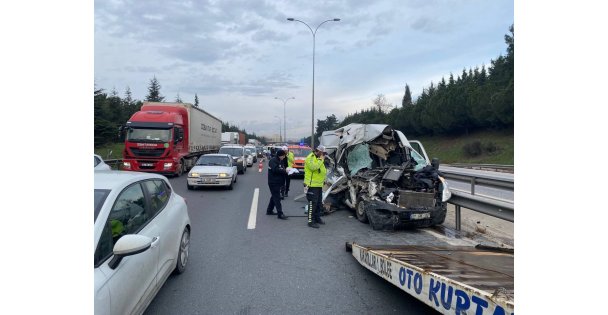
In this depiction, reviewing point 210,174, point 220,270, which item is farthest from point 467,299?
point 210,174

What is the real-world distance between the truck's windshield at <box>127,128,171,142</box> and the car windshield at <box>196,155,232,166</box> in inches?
140

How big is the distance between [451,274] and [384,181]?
430 cm

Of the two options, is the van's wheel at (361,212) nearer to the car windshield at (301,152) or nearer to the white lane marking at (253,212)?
the white lane marking at (253,212)

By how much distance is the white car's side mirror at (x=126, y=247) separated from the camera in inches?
108

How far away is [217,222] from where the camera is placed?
26.6 ft

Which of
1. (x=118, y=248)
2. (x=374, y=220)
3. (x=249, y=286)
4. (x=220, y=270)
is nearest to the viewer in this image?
(x=118, y=248)

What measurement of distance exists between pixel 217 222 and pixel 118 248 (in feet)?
17.9

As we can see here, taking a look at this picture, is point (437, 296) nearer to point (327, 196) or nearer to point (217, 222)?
point (217, 222)

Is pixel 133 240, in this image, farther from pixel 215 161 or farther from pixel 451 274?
pixel 215 161

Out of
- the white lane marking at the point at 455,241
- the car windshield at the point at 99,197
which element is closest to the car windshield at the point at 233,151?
the white lane marking at the point at 455,241

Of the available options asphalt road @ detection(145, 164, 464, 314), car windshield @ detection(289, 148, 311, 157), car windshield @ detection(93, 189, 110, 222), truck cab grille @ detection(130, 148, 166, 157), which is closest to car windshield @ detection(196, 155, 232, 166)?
truck cab grille @ detection(130, 148, 166, 157)

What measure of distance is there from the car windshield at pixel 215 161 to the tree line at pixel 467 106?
80.7 feet

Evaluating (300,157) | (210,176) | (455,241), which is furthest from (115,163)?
(455,241)

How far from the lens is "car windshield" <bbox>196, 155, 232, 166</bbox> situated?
1466 cm
